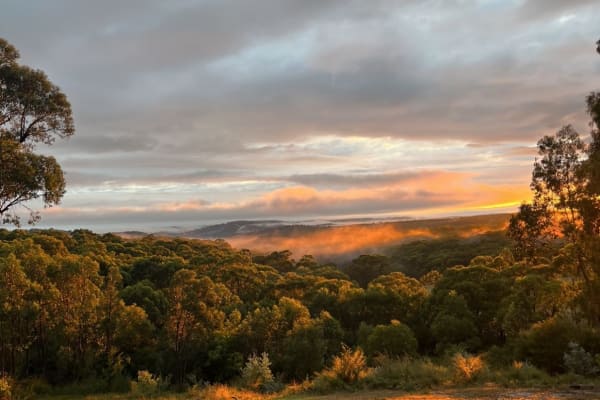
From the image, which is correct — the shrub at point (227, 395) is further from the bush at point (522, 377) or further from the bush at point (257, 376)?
the bush at point (522, 377)

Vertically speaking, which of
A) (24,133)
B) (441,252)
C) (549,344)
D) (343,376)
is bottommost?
(441,252)

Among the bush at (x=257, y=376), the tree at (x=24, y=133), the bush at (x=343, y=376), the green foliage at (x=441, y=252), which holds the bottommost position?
the green foliage at (x=441, y=252)

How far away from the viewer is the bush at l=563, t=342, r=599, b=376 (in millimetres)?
13609

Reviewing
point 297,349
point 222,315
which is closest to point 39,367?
point 222,315

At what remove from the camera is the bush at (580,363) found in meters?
13.6

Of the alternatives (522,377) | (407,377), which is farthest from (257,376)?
(522,377)

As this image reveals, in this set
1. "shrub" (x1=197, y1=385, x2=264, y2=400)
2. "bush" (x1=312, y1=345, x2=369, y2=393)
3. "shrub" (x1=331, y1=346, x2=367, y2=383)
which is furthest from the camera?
"shrub" (x1=331, y1=346, x2=367, y2=383)

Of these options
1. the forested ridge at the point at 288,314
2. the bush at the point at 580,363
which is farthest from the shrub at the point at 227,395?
the bush at the point at 580,363

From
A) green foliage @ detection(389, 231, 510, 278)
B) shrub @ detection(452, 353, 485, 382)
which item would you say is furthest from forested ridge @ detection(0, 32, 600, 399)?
green foliage @ detection(389, 231, 510, 278)

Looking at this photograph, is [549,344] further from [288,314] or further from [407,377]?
[288,314]

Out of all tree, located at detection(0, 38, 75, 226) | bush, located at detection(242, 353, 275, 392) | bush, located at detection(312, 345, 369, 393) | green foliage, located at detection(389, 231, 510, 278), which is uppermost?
tree, located at detection(0, 38, 75, 226)

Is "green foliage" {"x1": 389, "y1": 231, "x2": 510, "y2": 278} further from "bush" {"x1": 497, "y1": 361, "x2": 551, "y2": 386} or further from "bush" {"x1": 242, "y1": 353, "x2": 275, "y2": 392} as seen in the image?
"bush" {"x1": 242, "y1": 353, "x2": 275, "y2": 392}

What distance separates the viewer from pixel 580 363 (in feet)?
45.5

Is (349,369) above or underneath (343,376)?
above
